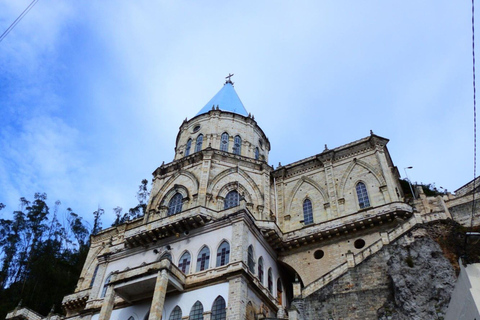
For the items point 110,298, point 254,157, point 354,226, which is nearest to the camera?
point 110,298

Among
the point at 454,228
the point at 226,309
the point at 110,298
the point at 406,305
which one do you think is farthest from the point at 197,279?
the point at 454,228

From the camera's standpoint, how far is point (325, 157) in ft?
106

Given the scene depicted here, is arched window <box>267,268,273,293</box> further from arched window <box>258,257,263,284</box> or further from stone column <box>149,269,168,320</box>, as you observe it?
stone column <box>149,269,168,320</box>

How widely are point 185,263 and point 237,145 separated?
13.5 metres

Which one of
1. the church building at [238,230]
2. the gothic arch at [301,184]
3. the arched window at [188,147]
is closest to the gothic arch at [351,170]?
the church building at [238,230]

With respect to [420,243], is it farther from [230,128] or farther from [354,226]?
[230,128]

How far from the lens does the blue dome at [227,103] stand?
128 feet

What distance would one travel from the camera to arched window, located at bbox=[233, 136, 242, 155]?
35.6m

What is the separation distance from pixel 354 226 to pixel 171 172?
1496cm

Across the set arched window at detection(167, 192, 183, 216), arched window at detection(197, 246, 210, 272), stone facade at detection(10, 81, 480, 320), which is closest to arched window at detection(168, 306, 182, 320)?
stone facade at detection(10, 81, 480, 320)

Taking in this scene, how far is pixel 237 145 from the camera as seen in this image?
36.1 m

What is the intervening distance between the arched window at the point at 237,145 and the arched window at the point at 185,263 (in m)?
12.1

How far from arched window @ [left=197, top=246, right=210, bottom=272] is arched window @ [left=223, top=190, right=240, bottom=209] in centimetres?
566

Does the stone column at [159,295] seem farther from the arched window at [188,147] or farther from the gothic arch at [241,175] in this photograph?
the arched window at [188,147]
